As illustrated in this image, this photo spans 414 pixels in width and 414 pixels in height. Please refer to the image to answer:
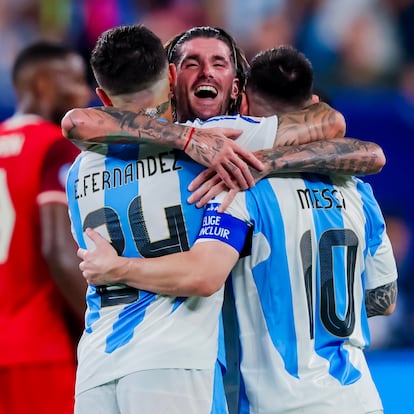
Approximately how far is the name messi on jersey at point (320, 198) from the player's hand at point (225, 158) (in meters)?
0.19

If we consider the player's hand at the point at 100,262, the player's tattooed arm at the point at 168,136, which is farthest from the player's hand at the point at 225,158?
the player's hand at the point at 100,262

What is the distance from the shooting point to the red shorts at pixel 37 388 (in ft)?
13.1

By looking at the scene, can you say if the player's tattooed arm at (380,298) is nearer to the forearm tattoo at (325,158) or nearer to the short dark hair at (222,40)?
the forearm tattoo at (325,158)

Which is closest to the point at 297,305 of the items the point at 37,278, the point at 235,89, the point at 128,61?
the point at 128,61

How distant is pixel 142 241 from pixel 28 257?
1226mm

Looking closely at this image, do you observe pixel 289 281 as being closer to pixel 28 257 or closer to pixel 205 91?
pixel 205 91

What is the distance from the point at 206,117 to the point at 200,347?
Answer: 3.60 feet

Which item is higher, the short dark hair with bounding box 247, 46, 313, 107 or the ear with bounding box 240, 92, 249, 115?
the short dark hair with bounding box 247, 46, 313, 107

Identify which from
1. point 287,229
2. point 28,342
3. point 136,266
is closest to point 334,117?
point 287,229

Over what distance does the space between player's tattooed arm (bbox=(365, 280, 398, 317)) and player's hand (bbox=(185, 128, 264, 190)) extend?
0.66 m

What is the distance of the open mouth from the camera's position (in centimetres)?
361

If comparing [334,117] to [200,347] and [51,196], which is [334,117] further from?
[51,196]

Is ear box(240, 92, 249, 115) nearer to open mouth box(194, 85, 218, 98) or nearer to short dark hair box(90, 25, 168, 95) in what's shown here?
open mouth box(194, 85, 218, 98)

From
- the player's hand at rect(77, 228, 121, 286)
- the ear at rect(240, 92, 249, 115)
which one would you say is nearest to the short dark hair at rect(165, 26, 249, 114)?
A: the ear at rect(240, 92, 249, 115)
